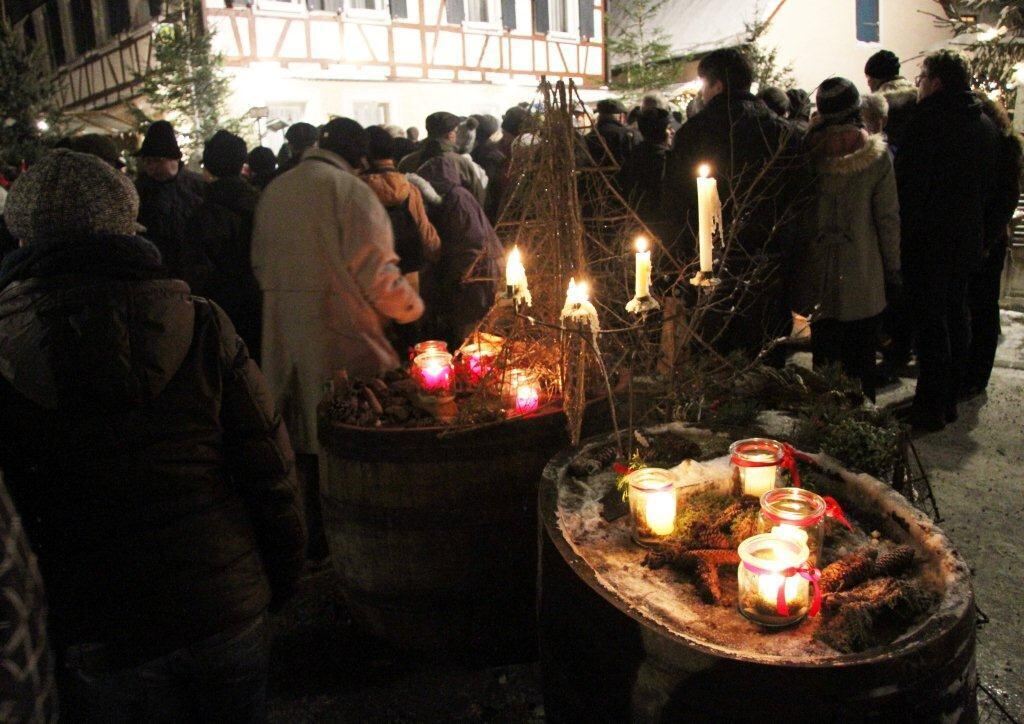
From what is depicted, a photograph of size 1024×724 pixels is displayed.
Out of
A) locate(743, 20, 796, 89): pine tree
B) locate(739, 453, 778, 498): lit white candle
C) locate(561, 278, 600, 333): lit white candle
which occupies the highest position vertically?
locate(743, 20, 796, 89): pine tree

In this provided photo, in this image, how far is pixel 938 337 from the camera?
5.13 m

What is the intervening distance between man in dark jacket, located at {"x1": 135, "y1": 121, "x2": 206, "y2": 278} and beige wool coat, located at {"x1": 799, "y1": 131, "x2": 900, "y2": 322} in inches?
165

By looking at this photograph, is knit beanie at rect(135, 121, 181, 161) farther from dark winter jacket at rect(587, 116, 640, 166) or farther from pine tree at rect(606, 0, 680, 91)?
pine tree at rect(606, 0, 680, 91)

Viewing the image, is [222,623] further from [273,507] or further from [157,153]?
[157,153]

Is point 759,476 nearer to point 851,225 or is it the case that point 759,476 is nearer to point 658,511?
point 658,511

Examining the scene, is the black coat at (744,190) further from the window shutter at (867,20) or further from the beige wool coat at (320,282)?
the window shutter at (867,20)

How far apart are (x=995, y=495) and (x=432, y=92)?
14.3m

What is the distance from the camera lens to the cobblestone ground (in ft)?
10.0

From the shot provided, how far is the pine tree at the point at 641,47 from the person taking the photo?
18.5m

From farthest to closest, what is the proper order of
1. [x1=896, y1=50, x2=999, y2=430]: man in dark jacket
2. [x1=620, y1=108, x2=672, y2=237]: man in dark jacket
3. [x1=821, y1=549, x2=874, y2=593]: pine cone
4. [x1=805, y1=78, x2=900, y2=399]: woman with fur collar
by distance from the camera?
[x1=620, y1=108, x2=672, y2=237]: man in dark jacket, [x1=896, y1=50, x2=999, y2=430]: man in dark jacket, [x1=805, y1=78, x2=900, y2=399]: woman with fur collar, [x1=821, y1=549, x2=874, y2=593]: pine cone

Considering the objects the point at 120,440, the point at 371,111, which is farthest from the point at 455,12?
the point at 120,440

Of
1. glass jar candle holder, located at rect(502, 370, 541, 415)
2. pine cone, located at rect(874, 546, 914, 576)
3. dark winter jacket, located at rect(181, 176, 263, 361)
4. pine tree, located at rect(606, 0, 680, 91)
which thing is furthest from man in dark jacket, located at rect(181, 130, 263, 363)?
pine tree, located at rect(606, 0, 680, 91)

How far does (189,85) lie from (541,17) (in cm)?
871

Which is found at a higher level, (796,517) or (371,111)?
(371,111)
